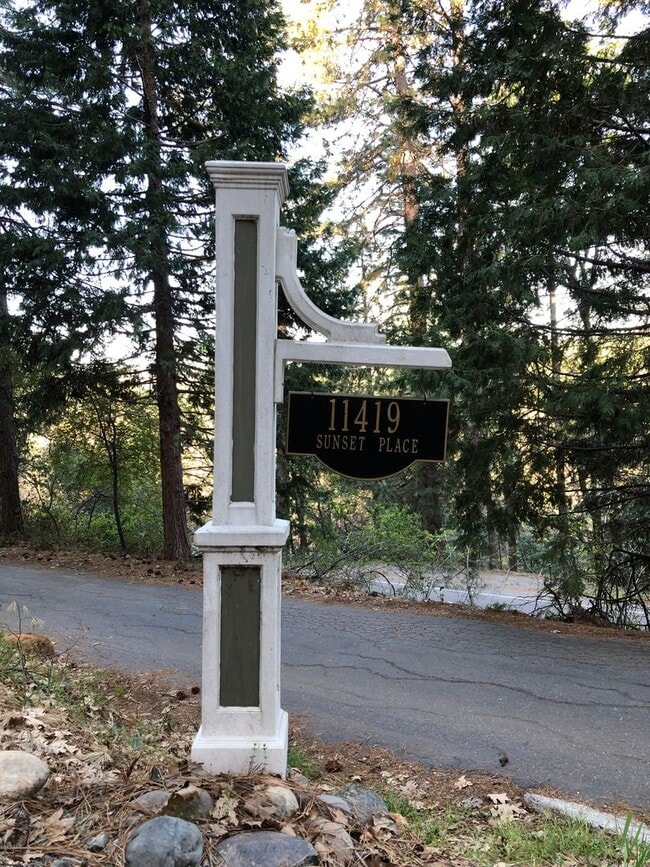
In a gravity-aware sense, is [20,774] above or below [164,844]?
above

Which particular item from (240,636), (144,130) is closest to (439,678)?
(240,636)

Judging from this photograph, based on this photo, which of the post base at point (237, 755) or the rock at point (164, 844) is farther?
the post base at point (237, 755)

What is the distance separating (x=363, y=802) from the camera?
3.30 meters

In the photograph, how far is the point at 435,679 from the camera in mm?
5527

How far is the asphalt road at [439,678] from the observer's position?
162 inches

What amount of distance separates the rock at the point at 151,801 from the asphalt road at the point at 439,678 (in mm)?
1749


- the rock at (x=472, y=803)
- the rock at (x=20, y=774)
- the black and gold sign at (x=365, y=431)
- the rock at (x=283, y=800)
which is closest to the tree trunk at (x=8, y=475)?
the black and gold sign at (x=365, y=431)

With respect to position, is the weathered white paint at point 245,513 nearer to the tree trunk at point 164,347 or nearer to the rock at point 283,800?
the rock at point 283,800

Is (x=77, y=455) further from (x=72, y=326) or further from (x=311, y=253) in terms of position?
(x=311, y=253)

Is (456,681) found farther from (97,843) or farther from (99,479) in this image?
(99,479)

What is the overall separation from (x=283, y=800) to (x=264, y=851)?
390 mm

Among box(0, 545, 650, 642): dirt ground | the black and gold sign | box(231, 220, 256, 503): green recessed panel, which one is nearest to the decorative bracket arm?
box(231, 220, 256, 503): green recessed panel

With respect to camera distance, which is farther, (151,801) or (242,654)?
(242,654)

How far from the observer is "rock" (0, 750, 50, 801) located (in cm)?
277
